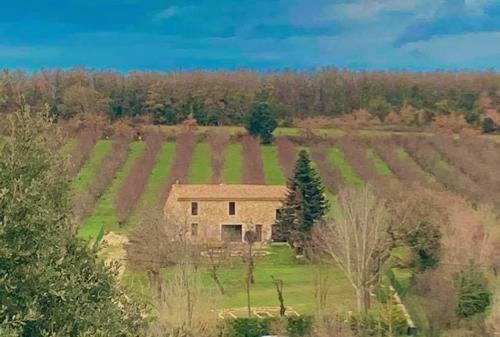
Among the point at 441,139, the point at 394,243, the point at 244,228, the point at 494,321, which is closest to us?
the point at 494,321

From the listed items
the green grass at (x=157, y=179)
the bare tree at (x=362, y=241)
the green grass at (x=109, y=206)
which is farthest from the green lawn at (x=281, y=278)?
the green grass at (x=157, y=179)

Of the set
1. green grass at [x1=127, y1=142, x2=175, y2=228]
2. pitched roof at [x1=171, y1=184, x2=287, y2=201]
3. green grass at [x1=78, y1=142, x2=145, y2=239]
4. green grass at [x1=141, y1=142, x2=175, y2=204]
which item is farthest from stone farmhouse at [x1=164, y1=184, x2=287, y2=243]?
green grass at [x1=141, y1=142, x2=175, y2=204]

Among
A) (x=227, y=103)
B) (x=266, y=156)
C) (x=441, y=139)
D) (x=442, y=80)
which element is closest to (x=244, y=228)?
(x=266, y=156)

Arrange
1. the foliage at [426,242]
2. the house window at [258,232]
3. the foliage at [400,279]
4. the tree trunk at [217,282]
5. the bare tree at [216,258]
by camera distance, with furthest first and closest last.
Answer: the house window at [258,232]
the bare tree at [216,258]
the foliage at [426,242]
the tree trunk at [217,282]
the foliage at [400,279]

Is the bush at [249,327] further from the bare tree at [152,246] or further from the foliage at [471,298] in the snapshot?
the foliage at [471,298]

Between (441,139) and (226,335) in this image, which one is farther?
(441,139)

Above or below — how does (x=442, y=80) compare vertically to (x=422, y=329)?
above

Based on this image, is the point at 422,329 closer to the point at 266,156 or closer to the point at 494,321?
the point at 494,321
